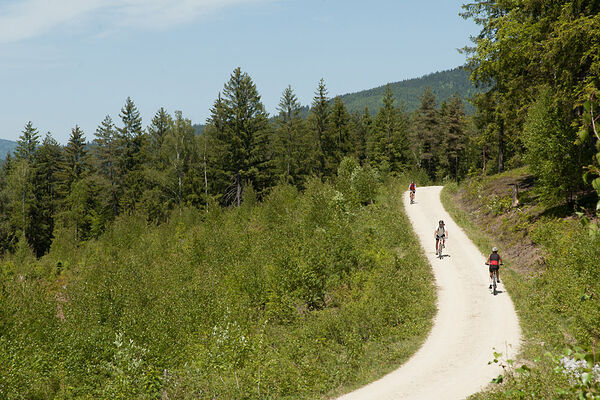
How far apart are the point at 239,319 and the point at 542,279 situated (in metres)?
11.7

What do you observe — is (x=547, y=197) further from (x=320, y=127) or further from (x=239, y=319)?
(x=320, y=127)

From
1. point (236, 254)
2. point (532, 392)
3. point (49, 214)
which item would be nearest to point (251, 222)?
point (236, 254)

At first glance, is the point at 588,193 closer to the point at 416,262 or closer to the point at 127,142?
the point at 416,262

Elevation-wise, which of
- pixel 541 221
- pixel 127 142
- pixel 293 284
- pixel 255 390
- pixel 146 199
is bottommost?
pixel 255 390

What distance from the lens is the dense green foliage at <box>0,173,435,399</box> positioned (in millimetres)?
12289

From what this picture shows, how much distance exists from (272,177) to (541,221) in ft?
117

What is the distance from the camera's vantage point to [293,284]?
19.3 m

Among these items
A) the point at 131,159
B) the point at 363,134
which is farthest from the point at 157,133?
the point at 363,134

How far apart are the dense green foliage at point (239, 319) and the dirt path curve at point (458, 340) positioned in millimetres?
628

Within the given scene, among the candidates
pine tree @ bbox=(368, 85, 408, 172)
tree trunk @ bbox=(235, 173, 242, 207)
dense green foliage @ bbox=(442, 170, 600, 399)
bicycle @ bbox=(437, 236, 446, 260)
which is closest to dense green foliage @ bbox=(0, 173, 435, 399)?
bicycle @ bbox=(437, 236, 446, 260)

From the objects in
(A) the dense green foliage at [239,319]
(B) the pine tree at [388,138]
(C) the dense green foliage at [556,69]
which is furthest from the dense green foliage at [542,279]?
(B) the pine tree at [388,138]

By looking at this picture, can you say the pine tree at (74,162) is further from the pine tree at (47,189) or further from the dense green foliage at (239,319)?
the dense green foliage at (239,319)

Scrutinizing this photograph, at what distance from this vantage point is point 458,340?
1380 centimetres

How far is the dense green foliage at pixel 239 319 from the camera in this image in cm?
1229
